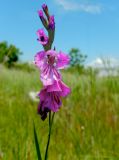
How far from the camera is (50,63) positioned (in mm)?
1013

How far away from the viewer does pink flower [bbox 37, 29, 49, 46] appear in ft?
3.20

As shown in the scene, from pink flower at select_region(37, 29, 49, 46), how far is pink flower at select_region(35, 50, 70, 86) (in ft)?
0.08

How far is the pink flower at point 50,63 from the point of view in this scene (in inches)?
37.2

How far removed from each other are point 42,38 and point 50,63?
0.20 feet

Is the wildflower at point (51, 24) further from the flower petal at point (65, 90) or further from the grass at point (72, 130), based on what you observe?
the grass at point (72, 130)

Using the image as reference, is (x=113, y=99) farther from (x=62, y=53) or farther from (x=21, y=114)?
(x=62, y=53)

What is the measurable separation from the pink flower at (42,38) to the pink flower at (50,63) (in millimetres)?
23

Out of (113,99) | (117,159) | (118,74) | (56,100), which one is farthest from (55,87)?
(118,74)

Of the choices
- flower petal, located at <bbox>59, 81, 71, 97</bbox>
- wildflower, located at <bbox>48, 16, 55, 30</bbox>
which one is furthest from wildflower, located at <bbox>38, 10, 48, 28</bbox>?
flower petal, located at <bbox>59, 81, 71, 97</bbox>

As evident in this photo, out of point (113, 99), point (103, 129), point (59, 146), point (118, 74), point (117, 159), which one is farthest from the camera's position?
point (118, 74)

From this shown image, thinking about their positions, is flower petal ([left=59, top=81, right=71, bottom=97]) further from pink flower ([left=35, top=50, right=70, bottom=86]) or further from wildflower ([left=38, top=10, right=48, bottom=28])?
wildflower ([left=38, top=10, right=48, bottom=28])

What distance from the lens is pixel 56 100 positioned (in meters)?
0.96

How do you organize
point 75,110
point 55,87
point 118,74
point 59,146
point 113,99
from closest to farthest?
point 55,87 → point 59,146 → point 75,110 → point 113,99 → point 118,74

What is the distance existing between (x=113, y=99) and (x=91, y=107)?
698mm
